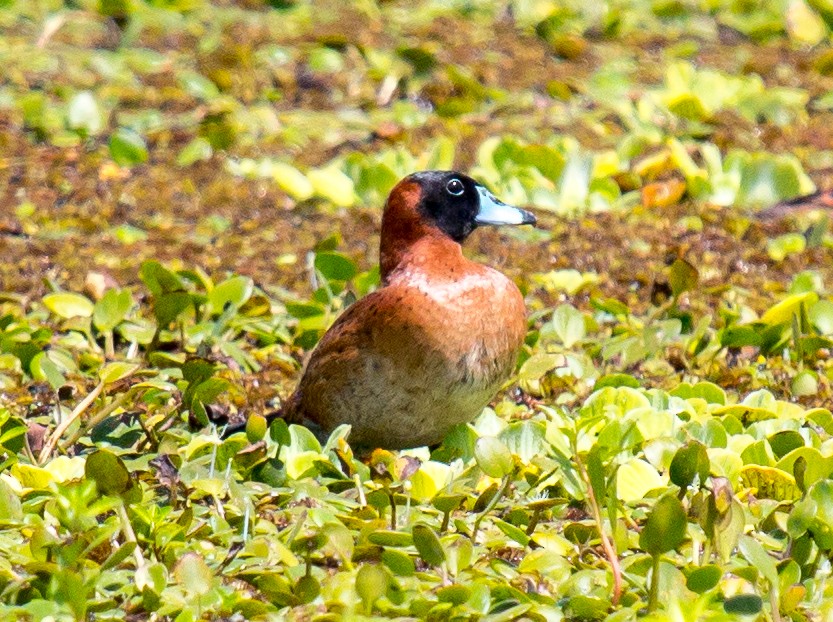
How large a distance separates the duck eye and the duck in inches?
4.4

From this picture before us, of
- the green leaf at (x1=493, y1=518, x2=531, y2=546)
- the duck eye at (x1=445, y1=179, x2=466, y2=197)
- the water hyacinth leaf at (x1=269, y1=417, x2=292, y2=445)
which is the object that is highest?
the duck eye at (x1=445, y1=179, x2=466, y2=197)

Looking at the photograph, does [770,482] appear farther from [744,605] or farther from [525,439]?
[744,605]

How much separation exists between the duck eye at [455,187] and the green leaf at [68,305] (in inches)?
70.8

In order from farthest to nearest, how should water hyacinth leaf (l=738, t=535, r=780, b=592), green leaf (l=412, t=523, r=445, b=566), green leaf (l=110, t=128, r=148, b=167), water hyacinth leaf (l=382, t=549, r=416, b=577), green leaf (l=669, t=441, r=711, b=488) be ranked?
green leaf (l=110, t=128, r=148, b=167) → green leaf (l=669, t=441, r=711, b=488) → water hyacinth leaf (l=382, t=549, r=416, b=577) → green leaf (l=412, t=523, r=445, b=566) → water hyacinth leaf (l=738, t=535, r=780, b=592)

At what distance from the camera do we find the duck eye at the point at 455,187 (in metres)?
5.61

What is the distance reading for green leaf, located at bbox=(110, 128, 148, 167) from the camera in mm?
8336

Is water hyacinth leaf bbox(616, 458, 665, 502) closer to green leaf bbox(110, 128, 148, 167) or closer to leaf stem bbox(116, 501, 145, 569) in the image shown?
leaf stem bbox(116, 501, 145, 569)

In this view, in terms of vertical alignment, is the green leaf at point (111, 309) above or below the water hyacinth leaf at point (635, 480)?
below

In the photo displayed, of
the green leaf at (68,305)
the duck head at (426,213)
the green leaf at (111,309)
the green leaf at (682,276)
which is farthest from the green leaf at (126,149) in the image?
the green leaf at (682,276)

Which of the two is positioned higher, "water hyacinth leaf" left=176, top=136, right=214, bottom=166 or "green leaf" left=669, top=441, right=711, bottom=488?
"green leaf" left=669, top=441, right=711, bottom=488

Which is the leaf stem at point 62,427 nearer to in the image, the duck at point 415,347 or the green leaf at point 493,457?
the duck at point 415,347

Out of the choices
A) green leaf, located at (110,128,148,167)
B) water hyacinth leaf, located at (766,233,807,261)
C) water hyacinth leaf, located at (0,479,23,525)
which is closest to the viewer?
water hyacinth leaf, located at (0,479,23,525)

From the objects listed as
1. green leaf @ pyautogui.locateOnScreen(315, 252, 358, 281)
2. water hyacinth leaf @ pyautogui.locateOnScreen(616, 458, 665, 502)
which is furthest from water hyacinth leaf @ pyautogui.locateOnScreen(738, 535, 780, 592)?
green leaf @ pyautogui.locateOnScreen(315, 252, 358, 281)

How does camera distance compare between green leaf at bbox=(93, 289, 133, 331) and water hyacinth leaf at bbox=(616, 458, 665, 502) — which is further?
green leaf at bbox=(93, 289, 133, 331)
